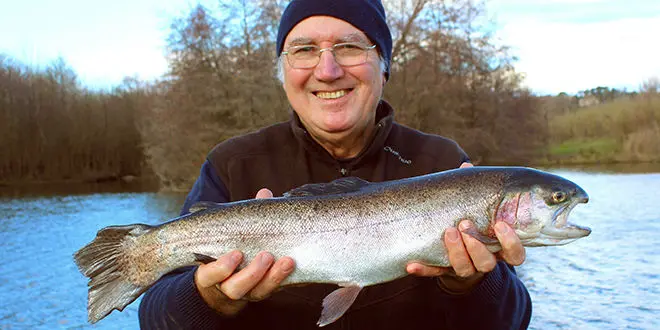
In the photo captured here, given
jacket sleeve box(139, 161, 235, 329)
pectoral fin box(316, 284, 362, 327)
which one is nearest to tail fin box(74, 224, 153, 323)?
jacket sleeve box(139, 161, 235, 329)

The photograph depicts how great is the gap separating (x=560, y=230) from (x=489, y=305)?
0.53 m

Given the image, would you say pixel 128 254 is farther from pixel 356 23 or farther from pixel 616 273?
pixel 616 273

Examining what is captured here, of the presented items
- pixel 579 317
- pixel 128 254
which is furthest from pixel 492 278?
pixel 579 317

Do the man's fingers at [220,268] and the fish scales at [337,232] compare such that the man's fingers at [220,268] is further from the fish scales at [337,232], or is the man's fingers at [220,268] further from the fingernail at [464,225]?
the fingernail at [464,225]

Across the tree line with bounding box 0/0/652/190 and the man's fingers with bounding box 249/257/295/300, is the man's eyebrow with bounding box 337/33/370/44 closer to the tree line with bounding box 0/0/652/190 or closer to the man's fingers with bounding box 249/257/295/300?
the man's fingers with bounding box 249/257/295/300

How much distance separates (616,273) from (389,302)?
842cm

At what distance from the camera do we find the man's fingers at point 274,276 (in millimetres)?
2738

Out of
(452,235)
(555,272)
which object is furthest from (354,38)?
(555,272)

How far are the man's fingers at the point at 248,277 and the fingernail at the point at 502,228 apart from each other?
3.36 ft

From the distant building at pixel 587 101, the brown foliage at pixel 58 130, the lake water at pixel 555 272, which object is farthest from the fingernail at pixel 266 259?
the distant building at pixel 587 101

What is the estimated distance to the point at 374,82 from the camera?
11.4ft

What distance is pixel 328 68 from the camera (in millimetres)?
3305

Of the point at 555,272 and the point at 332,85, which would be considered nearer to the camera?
the point at 332,85

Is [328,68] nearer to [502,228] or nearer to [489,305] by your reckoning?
[502,228]
